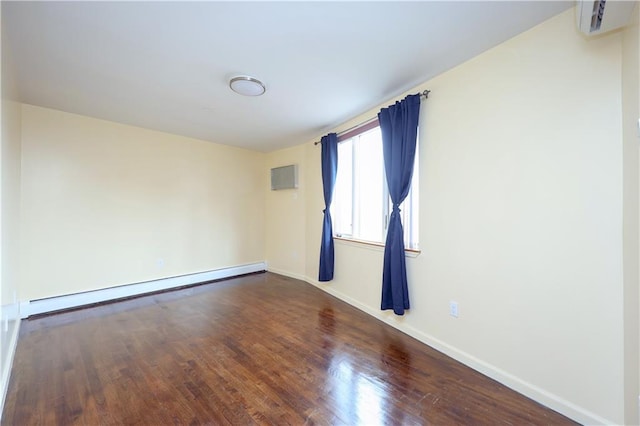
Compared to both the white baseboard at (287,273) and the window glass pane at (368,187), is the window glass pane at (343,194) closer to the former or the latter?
the window glass pane at (368,187)

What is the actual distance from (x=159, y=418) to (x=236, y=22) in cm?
240

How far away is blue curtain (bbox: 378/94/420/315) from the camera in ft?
7.64

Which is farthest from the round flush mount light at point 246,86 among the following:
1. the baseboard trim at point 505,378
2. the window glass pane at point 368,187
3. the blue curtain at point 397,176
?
the baseboard trim at point 505,378

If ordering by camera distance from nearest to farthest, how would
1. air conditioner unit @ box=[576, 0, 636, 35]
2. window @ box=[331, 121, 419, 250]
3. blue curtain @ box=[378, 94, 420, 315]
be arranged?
air conditioner unit @ box=[576, 0, 636, 35], blue curtain @ box=[378, 94, 420, 315], window @ box=[331, 121, 419, 250]

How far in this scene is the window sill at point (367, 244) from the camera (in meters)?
2.41

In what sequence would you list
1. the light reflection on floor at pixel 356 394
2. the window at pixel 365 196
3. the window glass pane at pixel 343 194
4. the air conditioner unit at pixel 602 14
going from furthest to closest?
the window glass pane at pixel 343 194
the window at pixel 365 196
the light reflection on floor at pixel 356 394
the air conditioner unit at pixel 602 14

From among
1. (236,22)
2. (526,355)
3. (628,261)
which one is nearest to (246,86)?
(236,22)

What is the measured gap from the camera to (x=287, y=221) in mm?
4629

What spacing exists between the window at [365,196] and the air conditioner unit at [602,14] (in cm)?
131

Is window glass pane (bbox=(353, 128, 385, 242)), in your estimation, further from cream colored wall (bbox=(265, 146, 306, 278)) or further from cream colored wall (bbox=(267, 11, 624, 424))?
cream colored wall (bbox=(265, 146, 306, 278))

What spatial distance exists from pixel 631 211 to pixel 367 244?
2.04m

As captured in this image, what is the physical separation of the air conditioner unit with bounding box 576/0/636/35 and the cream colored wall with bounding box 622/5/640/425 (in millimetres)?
43

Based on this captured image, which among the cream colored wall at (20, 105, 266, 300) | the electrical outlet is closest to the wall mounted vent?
the cream colored wall at (20, 105, 266, 300)

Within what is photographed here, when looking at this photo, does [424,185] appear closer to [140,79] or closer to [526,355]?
[526,355]
